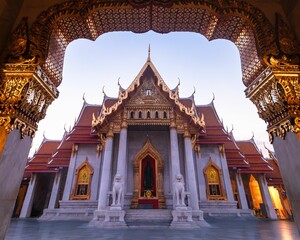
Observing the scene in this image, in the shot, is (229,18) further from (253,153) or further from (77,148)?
(253,153)

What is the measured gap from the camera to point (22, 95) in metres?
2.13

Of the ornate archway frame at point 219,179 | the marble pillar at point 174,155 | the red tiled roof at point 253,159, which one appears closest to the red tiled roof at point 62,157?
the marble pillar at point 174,155

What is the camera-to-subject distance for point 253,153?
15.8 m

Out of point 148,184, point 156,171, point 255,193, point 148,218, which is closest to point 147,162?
point 156,171

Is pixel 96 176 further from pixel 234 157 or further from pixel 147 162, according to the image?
pixel 234 157

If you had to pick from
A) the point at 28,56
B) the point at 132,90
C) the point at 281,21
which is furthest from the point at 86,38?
the point at 132,90

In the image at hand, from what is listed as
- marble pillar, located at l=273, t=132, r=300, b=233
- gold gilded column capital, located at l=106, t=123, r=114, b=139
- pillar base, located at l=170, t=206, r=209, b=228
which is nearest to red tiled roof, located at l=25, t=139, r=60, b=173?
gold gilded column capital, located at l=106, t=123, r=114, b=139

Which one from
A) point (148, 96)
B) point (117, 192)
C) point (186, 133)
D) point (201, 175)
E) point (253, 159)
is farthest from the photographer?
point (253, 159)

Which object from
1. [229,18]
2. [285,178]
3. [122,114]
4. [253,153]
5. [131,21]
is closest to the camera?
[285,178]

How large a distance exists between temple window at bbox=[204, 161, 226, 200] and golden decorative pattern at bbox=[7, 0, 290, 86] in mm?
10294

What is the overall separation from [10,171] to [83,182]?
10.7 meters

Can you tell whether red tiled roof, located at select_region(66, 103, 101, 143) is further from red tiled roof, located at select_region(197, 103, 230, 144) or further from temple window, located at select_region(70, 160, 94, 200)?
red tiled roof, located at select_region(197, 103, 230, 144)

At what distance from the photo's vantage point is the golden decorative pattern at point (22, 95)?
81.5 inches

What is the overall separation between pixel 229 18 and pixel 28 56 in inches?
106
